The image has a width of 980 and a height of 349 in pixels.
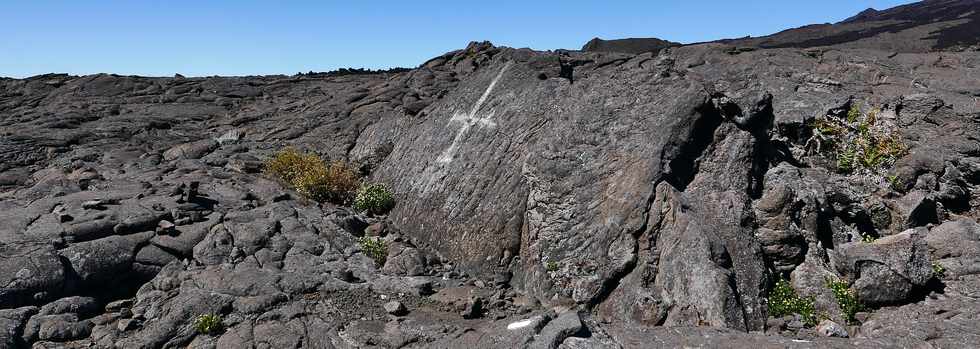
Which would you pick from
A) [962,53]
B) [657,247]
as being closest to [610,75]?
[657,247]

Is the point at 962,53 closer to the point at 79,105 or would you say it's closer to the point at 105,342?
the point at 105,342

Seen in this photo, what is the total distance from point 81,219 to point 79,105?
20.4 meters

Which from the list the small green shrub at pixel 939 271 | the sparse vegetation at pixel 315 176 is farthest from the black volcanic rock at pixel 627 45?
the small green shrub at pixel 939 271

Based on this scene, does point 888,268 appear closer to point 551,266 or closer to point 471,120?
point 551,266

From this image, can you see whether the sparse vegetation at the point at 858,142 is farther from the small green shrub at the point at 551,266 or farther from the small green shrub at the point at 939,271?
the small green shrub at the point at 551,266

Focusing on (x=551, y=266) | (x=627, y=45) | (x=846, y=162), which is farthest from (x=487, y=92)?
(x=627, y=45)

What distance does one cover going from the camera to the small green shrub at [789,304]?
1073cm

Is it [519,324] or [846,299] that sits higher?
[846,299]

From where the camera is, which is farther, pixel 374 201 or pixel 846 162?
pixel 374 201

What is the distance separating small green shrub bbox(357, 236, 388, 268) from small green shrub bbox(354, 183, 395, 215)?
246cm

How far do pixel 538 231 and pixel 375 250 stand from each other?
405 centimetres

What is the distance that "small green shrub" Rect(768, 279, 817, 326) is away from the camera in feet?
35.2

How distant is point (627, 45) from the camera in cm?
5803

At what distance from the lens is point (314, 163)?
64.5ft
